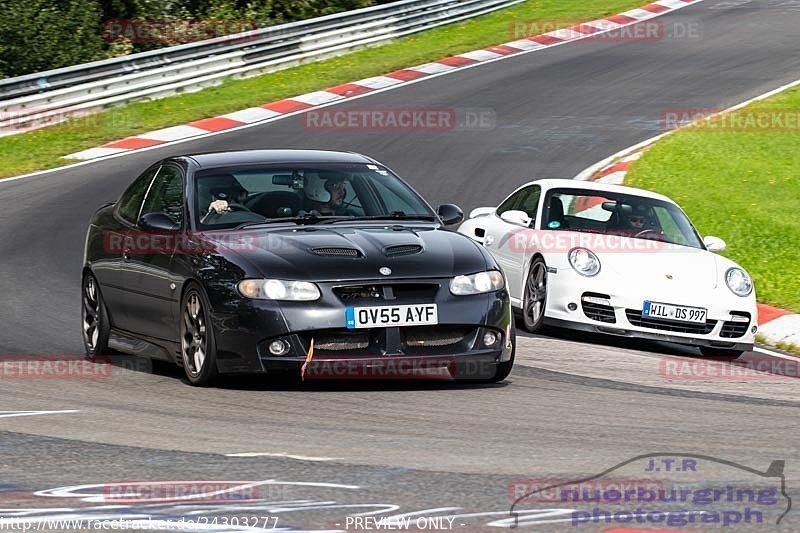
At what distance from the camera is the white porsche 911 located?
11.1m

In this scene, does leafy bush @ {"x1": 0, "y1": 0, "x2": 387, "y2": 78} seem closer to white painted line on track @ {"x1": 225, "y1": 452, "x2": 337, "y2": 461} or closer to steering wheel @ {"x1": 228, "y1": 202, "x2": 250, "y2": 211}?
steering wheel @ {"x1": 228, "y1": 202, "x2": 250, "y2": 211}

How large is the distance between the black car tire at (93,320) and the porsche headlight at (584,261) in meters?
3.68

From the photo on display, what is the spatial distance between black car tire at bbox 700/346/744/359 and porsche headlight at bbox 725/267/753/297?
469 mm

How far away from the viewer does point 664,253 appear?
1171 cm

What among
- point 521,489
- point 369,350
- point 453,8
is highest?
point 521,489

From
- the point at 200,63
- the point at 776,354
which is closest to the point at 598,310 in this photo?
the point at 776,354

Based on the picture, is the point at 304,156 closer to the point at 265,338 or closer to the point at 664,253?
the point at 265,338

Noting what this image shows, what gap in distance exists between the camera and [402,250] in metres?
8.45

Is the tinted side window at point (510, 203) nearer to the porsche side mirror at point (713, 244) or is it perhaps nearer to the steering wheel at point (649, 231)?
the steering wheel at point (649, 231)

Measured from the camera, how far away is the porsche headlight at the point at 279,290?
26.7 ft

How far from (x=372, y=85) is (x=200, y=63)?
2993mm

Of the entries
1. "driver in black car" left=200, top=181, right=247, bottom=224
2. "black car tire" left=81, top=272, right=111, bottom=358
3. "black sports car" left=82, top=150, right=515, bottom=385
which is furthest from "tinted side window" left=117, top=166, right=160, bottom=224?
"driver in black car" left=200, top=181, right=247, bottom=224

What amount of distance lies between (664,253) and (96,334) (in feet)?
14.8

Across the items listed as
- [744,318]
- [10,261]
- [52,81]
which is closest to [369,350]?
[744,318]
